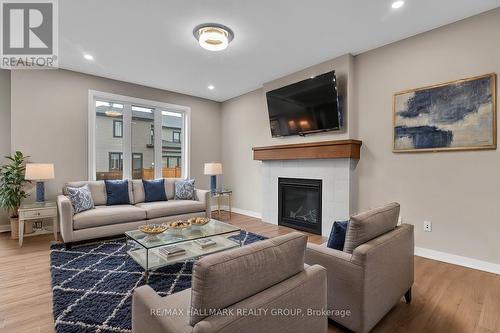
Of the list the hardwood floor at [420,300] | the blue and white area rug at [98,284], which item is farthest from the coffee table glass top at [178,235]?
the hardwood floor at [420,300]

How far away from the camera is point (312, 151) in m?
3.97

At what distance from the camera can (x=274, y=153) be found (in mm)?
4605

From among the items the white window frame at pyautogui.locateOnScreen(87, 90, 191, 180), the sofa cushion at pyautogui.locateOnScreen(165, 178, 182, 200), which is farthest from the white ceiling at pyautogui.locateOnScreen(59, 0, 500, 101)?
the sofa cushion at pyautogui.locateOnScreen(165, 178, 182, 200)

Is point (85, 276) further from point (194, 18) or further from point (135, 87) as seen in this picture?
point (135, 87)

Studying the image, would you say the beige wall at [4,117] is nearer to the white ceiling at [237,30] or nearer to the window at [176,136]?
the white ceiling at [237,30]

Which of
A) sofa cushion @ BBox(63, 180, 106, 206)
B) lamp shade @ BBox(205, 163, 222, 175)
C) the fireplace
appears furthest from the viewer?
lamp shade @ BBox(205, 163, 222, 175)

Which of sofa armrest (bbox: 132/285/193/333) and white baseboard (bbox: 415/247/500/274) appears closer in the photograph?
sofa armrest (bbox: 132/285/193/333)

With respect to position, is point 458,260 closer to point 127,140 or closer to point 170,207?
point 170,207

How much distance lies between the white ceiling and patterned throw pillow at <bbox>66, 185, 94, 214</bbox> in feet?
6.54

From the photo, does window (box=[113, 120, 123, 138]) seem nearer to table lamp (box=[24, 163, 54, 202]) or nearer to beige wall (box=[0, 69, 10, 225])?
table lamp (box=[24, 163, 54, 202])

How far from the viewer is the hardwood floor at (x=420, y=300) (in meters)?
1.78

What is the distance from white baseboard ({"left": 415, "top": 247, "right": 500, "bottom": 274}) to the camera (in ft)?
8.63

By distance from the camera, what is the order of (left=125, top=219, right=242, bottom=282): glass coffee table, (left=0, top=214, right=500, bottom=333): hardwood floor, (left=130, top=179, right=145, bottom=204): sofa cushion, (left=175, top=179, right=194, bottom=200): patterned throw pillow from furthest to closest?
(left=175, top=179, right=194, bottom=200): patterned throw pillow
(left=130, top=179, right=145, bottom=204): sofa cushion
(left=125, top=219, right=242, bottom=282): glass coffee table
(left=0, top=214, right=500, bottom=333): hardwood floor

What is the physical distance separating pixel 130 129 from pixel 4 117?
184 centimetres
